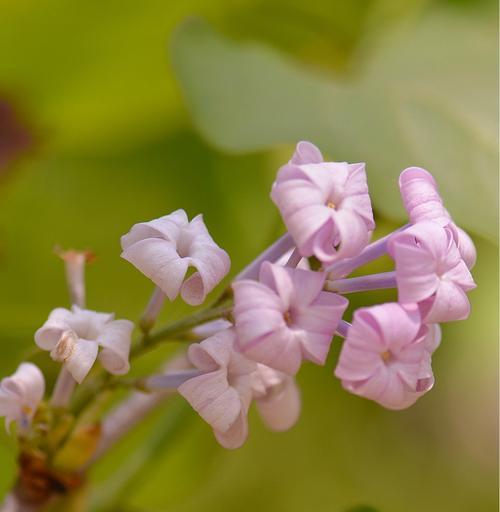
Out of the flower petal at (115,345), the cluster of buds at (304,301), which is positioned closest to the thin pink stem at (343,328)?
the cluster of buds at (304,301)

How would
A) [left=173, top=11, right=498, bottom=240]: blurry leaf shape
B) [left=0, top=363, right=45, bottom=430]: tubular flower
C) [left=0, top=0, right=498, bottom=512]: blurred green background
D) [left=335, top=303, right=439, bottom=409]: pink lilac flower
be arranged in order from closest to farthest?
[left=335, top=303, right=439, bottom=409]: pink lilac flower
[left=0, top=363, right=45, bottom=430]: tubular flower
[left=173, top=11, right=498, bottom=240]: blurry leaf shape
[left=0, top=0, right=498, bottom=512]: blurred green background

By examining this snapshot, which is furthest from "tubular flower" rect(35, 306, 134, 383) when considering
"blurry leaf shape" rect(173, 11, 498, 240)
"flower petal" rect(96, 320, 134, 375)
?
"blurry leaf shape" rect(173, 11, 498, 240)

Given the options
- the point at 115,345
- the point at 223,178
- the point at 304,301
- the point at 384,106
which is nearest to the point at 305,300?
the point at 304,301

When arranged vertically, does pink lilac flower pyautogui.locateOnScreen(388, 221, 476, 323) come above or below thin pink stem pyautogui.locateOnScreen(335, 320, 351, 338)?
above

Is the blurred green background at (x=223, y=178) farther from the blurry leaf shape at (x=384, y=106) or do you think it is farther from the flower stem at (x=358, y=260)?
the flower stem at (x=358, y=260)

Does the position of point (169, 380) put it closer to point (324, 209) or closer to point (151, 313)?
point (151, 313)

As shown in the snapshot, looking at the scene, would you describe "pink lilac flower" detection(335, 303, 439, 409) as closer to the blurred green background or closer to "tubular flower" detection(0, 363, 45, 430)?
"tubular flower" detection(0, 363, 45, 430)

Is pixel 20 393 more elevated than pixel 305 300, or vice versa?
pixel 305 300
